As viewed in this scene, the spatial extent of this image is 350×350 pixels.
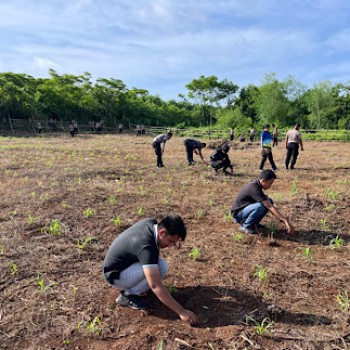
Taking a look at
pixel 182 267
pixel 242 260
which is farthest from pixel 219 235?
pixel 182 267

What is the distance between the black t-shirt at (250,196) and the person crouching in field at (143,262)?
1.89 metres

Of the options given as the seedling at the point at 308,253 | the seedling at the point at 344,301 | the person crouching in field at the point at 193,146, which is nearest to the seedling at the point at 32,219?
the seedling at the point at 308,253

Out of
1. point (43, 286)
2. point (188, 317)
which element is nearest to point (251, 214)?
point (188, 317)

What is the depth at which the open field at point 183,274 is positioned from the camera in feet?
8.50

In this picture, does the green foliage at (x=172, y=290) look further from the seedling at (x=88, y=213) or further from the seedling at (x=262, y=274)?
the seedling at (x=88, y=213)

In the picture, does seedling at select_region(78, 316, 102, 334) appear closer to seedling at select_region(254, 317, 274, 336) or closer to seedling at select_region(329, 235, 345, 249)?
seedling at select_region(254, 317, 274, 336)

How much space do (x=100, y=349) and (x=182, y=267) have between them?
55.5 inches

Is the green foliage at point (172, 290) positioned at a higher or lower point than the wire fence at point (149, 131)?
lower

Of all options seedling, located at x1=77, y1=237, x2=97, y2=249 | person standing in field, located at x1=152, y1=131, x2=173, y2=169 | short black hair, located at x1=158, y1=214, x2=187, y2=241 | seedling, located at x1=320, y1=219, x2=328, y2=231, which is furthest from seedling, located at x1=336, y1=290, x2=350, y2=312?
person standing in field, located at x1=152, y1=131, x2=173, y2=169

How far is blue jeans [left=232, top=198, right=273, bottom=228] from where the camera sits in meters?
4.37

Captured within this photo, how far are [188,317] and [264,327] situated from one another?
2.14 feet

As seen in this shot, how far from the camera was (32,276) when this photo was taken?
3.47 meters

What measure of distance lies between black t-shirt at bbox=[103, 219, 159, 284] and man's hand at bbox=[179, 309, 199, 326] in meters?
0.46

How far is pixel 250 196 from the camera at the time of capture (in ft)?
14.7
